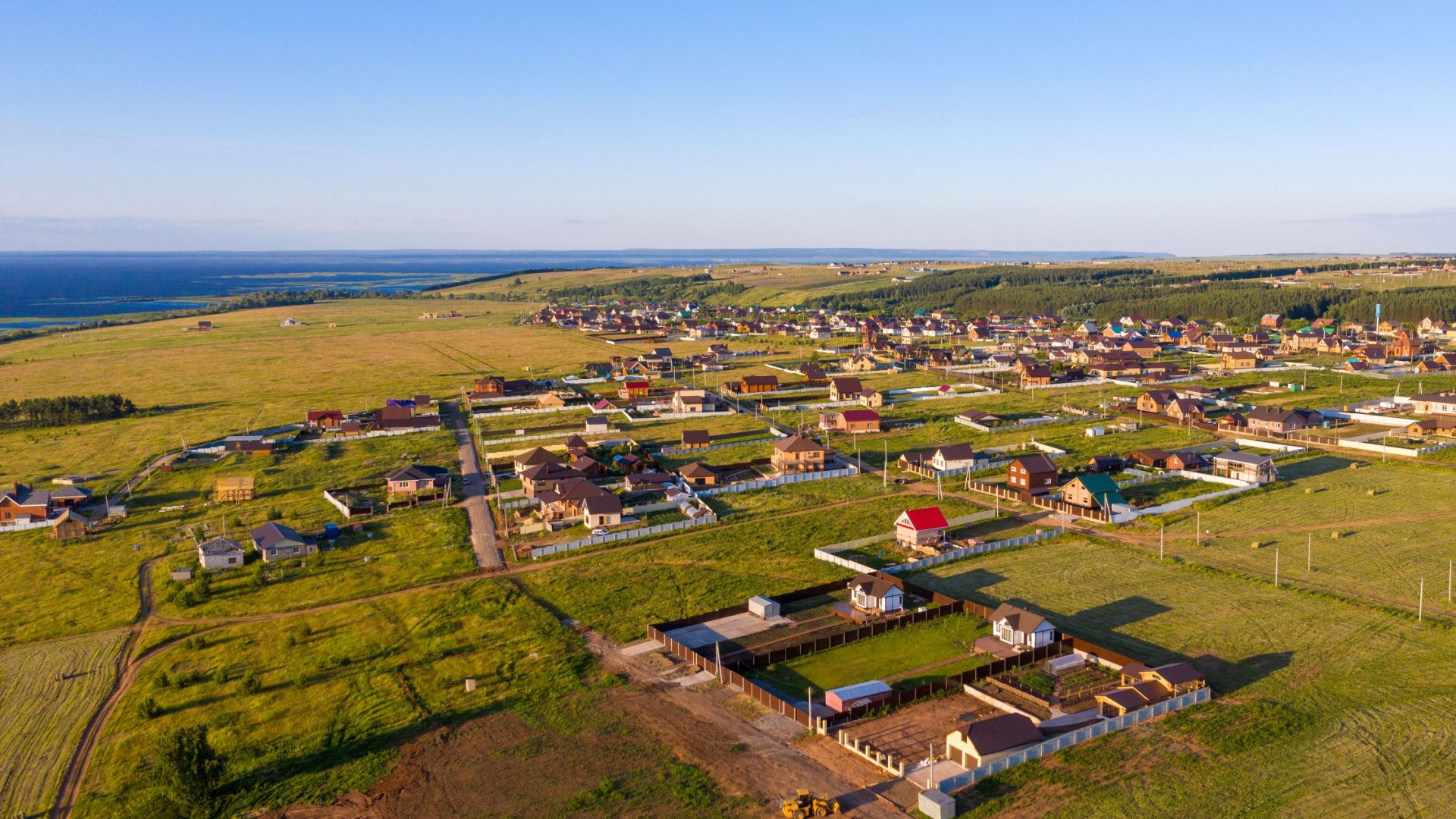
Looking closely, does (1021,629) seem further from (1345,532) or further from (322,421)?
(322,421)

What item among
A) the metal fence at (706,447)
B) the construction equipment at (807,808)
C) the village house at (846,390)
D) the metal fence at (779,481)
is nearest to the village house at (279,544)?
the metal fence at (779,481)

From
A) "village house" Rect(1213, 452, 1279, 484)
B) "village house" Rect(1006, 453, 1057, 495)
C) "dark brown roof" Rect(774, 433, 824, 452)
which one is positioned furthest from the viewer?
"dark brown roof" Rect(774, 433, 824, 452)

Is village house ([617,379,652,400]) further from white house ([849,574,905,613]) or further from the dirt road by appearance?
the dirt road

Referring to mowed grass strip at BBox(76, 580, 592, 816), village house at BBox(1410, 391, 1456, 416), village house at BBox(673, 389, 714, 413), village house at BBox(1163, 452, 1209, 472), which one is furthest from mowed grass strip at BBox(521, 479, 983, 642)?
village house at BBox(1410, 391, 1456, 416)

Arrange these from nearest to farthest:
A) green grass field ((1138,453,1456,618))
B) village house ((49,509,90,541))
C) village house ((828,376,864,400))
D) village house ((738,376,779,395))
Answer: green grass field ((1138,453,1456,618))
village house ((49,509,90,541))
village house ((828,376,864,400))
village house ((738,376,779,395))

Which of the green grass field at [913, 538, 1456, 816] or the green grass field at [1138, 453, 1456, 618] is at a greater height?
the green grass field at [1138, 453, 1456, 618]

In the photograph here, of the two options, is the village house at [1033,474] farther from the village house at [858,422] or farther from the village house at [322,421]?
the village house at [322,421]
